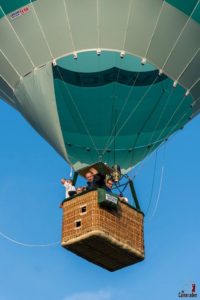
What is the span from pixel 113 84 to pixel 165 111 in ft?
3.66

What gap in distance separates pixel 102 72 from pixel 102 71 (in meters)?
0.02

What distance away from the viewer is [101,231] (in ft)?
45.5

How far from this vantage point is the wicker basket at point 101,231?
14.0 meters

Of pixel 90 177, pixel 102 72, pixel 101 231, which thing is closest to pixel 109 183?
pixel 90 177

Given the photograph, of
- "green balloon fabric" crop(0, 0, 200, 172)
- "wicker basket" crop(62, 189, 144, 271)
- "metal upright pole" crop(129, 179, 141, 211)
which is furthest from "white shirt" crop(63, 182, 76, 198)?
"green balloon fabric" crop(0, 0, 200, 172)

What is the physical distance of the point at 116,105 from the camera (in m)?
15.5

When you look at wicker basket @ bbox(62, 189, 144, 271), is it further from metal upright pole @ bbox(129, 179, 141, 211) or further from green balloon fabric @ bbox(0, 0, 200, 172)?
green balloon fabric @ bbox(0, 0, 200, 172)

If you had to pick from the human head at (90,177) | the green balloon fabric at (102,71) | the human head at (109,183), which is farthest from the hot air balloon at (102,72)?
the human head at (90,177)

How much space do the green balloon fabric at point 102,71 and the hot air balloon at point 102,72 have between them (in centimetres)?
2

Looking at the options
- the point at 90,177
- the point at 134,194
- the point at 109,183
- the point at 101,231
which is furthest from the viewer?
the point at 134,194

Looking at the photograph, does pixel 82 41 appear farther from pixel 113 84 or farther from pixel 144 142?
pixel 144 142

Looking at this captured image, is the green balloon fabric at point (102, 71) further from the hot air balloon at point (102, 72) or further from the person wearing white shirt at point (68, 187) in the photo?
the person wearing white shirt at point (68, 187)

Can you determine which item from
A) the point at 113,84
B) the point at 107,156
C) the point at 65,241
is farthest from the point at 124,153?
the point at 65,241

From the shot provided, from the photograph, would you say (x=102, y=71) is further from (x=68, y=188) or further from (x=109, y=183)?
(x=68, y=188)
